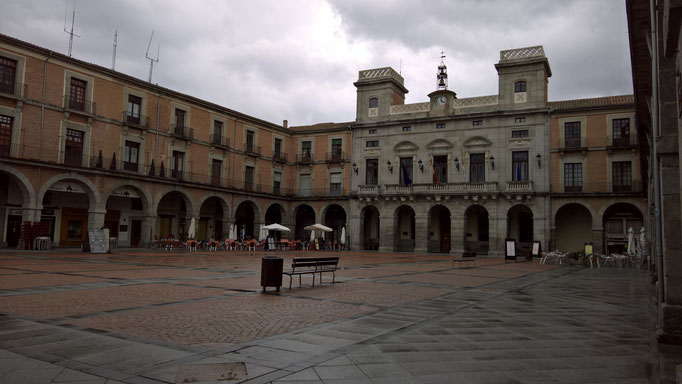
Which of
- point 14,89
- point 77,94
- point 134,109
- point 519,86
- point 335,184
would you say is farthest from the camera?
point 335,184

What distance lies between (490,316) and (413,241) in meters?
30.6

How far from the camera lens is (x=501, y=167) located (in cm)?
3359

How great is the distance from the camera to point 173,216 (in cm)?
3475

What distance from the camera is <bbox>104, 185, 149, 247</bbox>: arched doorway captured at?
30.4 m

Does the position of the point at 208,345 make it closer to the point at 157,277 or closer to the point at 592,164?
the point at 157,277

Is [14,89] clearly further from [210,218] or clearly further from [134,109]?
[210,218]

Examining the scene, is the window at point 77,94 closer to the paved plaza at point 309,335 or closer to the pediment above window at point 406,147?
→ the paved plaza at point 309,335

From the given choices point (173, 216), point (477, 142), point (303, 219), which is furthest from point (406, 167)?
point (173, 216)

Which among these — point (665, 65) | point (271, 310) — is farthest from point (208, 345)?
point (665, 65)

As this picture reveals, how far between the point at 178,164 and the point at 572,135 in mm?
27428

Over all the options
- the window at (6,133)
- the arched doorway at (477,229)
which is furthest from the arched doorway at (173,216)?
the arched doorway at (477,229)

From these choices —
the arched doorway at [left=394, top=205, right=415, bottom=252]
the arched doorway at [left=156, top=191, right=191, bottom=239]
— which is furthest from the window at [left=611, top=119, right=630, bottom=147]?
the arched doorway at [left=156, top=191, right=191, bottom=239]

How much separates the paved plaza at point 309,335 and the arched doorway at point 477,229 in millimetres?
24940

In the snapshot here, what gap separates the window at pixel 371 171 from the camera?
127 feet
